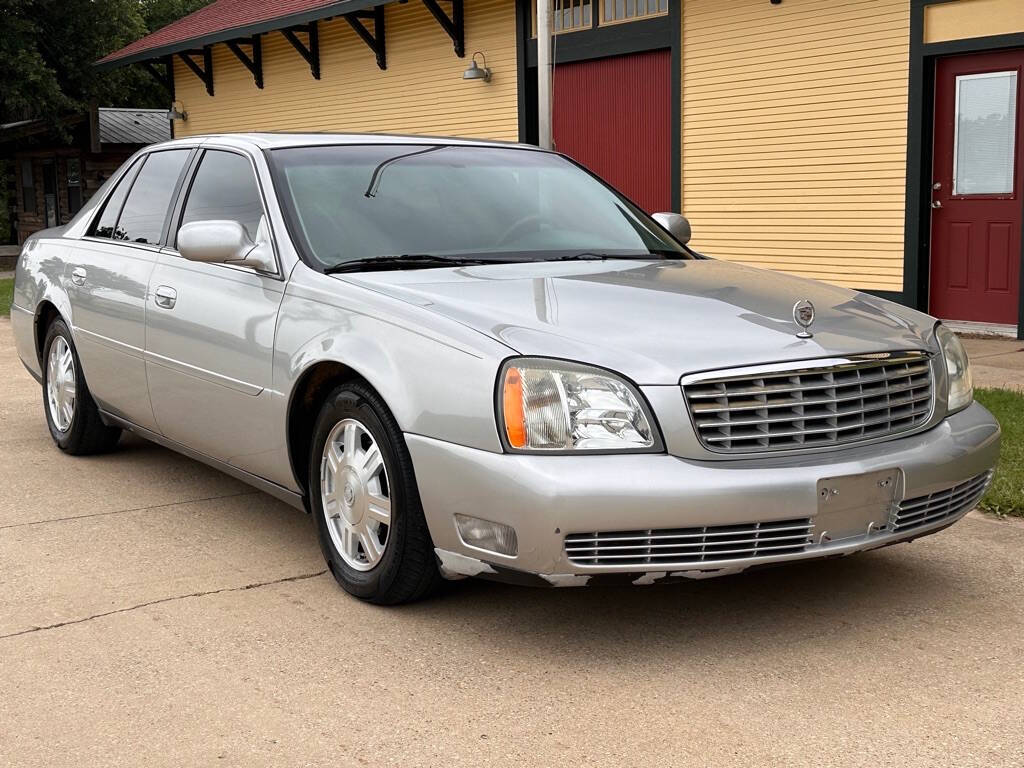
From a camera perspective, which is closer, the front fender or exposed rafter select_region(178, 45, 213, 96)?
the front fender

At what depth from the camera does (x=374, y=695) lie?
347 cm

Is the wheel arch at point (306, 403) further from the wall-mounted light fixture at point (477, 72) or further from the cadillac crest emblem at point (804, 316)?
the wall-mounted light fixture at point (477, 72)

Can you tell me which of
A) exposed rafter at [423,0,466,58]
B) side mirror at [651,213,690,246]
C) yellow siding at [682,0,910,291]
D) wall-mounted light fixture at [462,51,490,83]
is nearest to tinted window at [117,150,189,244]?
side mirror at [651,213,690,246]

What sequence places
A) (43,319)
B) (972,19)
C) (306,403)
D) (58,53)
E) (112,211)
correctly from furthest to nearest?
1. (58,53)
2. (972,19)
3. (43,319)
4. (112,211)
5. (306,403)

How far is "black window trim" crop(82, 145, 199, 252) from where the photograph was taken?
5.60m

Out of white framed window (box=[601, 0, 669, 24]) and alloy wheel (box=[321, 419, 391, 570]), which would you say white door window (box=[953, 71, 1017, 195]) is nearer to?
white framed window (box=[601, 0, 669, 24])

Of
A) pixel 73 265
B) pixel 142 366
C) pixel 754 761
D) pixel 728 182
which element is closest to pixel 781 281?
pixel 754 761

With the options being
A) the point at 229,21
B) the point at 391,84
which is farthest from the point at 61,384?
the point at 229,21

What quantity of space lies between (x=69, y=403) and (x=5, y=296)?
12529 mm

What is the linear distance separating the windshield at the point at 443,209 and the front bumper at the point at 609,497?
113 cm

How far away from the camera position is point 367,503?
4098 mm

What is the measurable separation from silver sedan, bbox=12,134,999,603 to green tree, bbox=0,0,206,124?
23.8 meters

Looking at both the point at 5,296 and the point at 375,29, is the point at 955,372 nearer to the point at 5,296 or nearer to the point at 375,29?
the point at 375,29

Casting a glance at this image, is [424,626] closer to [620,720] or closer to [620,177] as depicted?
[620,720]
